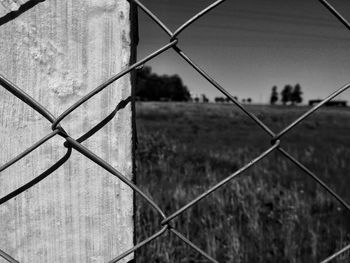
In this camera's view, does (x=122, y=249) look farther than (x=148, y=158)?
No

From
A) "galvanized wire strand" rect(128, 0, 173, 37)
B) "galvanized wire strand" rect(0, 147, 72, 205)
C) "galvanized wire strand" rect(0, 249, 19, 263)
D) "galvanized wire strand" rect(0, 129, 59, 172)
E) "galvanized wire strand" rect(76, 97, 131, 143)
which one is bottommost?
"galvanized wire strand" rect(0, 249, 19, 263)

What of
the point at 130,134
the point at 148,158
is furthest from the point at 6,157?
the point at 148,158

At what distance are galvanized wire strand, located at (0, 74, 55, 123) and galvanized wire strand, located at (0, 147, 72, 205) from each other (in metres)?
0.05

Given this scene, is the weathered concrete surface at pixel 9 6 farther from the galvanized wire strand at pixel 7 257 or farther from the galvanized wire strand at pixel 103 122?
the galvanized wire strand at pixel 7 257

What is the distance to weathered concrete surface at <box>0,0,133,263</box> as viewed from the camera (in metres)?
0.40

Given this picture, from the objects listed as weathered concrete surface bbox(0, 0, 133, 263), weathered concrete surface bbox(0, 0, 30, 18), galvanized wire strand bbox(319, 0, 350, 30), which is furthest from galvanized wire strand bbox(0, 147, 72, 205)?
galvanized wire strand bbox(319, 0, 350, 30)

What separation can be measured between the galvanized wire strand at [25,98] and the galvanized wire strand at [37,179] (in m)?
0.05

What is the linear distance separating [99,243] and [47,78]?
21 centimetres

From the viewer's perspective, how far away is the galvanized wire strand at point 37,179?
42 cm

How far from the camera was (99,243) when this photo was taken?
1.48ft

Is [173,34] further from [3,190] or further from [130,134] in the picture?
[3,190]

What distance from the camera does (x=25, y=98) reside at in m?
0.40

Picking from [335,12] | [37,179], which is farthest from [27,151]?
[335,12]

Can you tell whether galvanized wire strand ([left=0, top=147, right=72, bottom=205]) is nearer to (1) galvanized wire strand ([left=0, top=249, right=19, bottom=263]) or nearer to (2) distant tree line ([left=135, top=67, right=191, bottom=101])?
(1) galvanized wire strand ([left=0, top=249, right=19, bottom=263])
